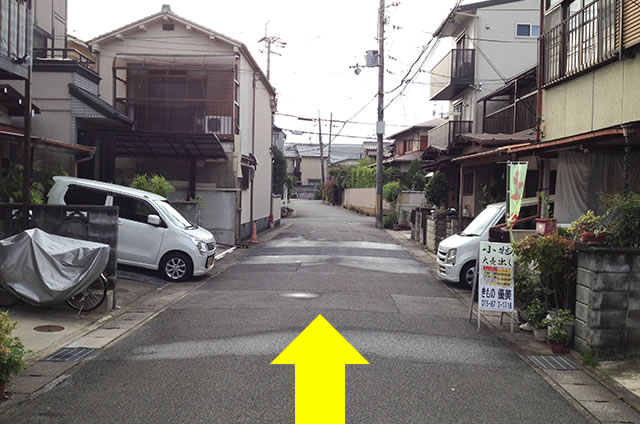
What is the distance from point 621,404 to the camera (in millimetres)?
5594

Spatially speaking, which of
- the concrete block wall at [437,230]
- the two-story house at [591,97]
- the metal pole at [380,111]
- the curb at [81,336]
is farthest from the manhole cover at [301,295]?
the metal pole at [380,111]

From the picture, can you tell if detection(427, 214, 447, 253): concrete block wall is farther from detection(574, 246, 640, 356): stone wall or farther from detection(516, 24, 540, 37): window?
detection(574, 246, 640, 356): stone wall

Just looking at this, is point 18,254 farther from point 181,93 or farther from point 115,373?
point 181,93

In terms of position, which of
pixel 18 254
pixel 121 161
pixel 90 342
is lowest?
pixel 90 342

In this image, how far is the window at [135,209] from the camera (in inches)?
503

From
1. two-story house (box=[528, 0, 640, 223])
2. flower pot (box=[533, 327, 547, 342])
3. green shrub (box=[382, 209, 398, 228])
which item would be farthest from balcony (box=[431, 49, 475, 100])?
flower pot (box=[533, 327, 547, 342])

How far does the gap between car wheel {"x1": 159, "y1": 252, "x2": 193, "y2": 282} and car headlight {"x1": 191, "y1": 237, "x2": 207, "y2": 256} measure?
1.07 feet

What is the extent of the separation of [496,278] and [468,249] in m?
3.90

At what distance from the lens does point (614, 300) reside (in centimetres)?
689

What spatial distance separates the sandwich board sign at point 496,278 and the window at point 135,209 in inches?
295

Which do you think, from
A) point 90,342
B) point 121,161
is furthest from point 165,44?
point 90,342

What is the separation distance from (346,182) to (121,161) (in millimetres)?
36641
